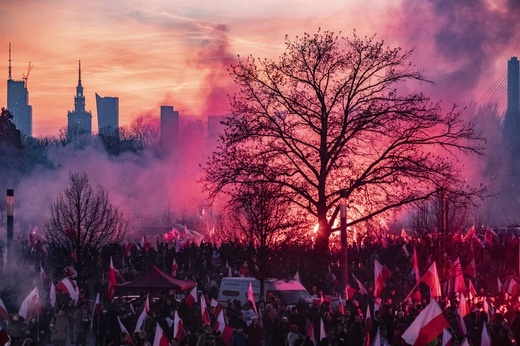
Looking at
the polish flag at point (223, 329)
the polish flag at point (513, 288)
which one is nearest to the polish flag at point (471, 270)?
the polish flag at point (513, 288)

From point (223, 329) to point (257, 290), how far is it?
8114mm

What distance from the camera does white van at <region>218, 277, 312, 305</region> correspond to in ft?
107

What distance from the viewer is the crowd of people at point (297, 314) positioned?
78.6ft

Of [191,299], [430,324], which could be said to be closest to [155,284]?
[191,299]

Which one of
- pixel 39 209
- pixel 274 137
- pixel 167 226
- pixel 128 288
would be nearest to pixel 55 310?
pixel 128 288

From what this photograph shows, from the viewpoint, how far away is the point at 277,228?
3547 centimetres

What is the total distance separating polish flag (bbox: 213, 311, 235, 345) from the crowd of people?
0.03 metres

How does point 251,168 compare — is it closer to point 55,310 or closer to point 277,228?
point 277,228

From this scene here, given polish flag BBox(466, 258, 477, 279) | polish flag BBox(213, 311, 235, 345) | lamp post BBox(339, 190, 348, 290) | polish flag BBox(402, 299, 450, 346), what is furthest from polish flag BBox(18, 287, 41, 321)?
polish flag BBox(466, 258, 477, 279)

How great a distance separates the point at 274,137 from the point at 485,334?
17.5 m

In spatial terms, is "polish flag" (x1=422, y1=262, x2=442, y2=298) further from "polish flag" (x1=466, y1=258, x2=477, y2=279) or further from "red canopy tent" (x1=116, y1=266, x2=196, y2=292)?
"polish flag" (x1=466, y1=258, x2=477, y2=279)

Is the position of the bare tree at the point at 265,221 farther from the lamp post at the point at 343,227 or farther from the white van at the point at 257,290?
the lamp post at the point at 343,227

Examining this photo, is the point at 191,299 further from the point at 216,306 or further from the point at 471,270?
the point at 471,270

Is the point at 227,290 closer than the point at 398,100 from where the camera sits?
Yes
